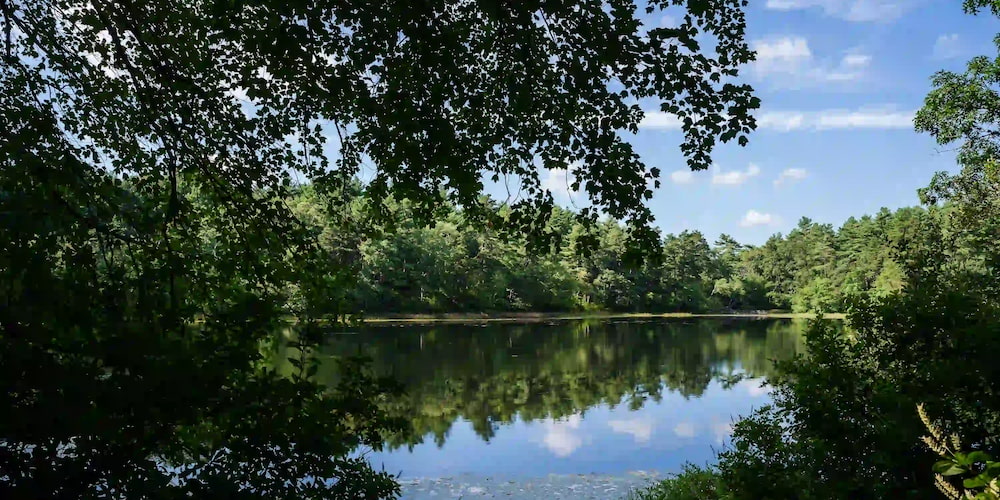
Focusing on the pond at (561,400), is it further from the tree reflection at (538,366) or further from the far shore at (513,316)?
the far shore at (513,316)

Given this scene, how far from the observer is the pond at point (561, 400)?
12344 mm

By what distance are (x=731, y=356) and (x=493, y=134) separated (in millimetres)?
25531

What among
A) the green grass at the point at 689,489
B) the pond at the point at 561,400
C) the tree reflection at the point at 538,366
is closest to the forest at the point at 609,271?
the tree reflection at the point at 538,366

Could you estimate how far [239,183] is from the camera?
4.86 meters

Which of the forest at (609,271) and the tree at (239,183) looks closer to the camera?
the tree at (239,183)

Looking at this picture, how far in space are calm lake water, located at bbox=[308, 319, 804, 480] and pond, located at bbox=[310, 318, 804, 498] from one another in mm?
38

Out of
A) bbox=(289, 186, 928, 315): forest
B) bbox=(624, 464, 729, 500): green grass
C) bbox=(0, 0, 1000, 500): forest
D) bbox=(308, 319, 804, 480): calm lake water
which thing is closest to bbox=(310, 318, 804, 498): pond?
bbox=(308, 319, 804, 480): calm lake water

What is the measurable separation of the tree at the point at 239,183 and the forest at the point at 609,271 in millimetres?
27407

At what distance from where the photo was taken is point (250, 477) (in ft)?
8.53

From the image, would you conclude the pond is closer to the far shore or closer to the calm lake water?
the calm lake water

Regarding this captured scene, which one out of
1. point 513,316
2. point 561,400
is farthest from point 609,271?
point 561,400

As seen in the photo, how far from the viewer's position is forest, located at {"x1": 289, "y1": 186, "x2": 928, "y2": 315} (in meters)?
46.9

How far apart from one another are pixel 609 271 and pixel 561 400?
138 ft

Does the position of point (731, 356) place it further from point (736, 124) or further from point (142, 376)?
point (142, 376)
